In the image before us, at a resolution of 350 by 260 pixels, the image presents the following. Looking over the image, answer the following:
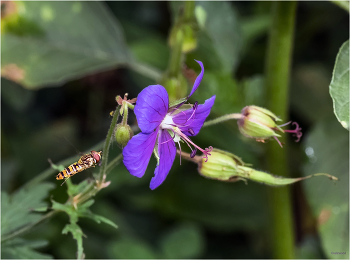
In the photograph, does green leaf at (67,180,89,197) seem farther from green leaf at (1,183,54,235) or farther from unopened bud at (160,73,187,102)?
unopened bud at (160,73,187,102)

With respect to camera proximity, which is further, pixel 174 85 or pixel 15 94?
pixel 15 94

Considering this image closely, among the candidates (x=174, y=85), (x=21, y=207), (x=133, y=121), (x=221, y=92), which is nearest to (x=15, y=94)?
(x=133, y=121)

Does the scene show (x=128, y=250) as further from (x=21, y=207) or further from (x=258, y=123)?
(x=258, y=123)

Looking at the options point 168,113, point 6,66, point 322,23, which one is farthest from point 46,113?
point 322,23

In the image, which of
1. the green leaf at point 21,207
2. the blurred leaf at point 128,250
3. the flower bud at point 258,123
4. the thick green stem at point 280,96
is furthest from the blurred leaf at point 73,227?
the thick green stem at point 280,96

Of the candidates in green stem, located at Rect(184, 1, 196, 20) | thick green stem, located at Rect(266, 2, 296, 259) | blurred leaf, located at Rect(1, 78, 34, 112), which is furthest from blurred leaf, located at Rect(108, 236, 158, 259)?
green stem, located at Rect(184, 1, 196, 20)

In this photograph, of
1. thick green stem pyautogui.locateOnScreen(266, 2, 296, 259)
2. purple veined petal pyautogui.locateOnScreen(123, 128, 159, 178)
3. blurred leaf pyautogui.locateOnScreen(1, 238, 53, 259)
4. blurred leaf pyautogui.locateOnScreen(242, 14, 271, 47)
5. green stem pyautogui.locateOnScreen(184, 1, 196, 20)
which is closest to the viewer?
purple veined petal pyautogui.locateOnScreen(123, 128, 159, 178)
